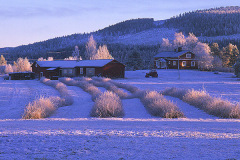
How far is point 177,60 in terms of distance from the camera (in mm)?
71250

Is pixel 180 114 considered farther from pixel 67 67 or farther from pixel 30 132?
pixel 67 67

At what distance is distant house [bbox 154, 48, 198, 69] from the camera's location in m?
69.8

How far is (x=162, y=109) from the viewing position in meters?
11.5

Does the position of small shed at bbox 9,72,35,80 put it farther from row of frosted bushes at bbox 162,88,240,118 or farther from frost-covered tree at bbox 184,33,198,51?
frost-covered tree at bbox 184,33,198,51

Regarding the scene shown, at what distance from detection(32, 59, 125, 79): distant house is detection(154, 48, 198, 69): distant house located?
23677mm

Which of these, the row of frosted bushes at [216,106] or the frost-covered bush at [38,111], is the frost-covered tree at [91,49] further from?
the frost-covered bush at [38,111]

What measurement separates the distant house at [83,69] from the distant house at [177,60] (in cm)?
2368

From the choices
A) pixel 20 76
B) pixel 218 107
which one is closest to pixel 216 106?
pixel 218 107

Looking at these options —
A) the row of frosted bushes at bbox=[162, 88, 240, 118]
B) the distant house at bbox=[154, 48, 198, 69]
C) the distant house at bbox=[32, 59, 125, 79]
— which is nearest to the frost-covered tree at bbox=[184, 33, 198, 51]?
the distant house at bbox=[154, 48, 198, 69]

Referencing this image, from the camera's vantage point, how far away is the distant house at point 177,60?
69750mm

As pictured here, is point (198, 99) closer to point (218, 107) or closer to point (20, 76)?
point (218, 107)

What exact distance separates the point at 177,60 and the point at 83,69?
31183 millimetres

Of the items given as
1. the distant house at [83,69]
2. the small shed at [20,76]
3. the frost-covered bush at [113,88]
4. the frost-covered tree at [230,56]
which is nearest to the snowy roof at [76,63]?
the distant house at [83,69]

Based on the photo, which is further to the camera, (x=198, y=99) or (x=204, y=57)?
(x=204, y=57)
